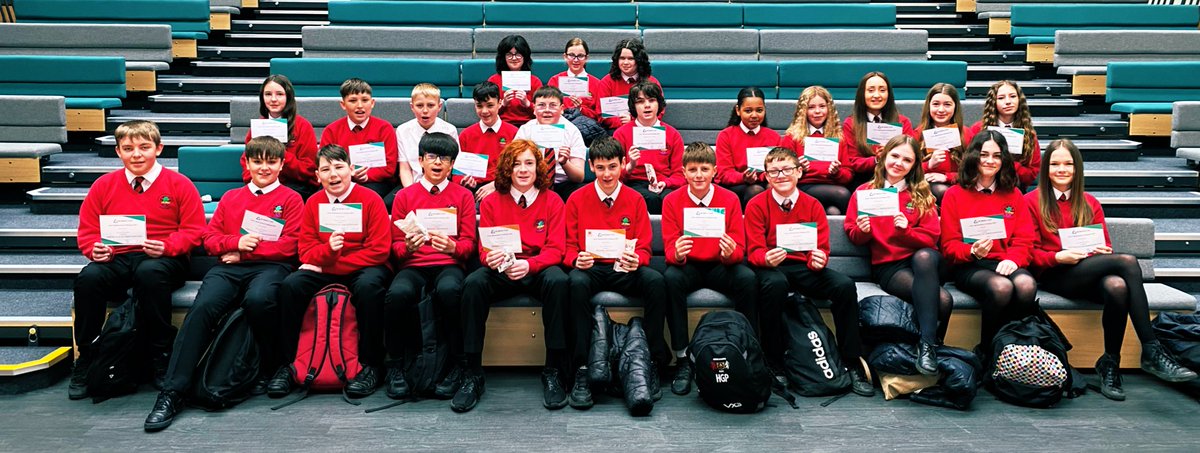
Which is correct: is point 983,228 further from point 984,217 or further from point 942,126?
point 942,126

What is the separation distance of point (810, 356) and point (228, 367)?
220cm

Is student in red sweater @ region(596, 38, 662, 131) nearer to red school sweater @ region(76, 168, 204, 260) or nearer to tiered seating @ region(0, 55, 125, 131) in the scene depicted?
red school sweater @ region(76, 168, 204, 260)

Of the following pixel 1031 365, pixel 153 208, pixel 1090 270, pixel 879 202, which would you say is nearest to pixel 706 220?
pixel 879 202

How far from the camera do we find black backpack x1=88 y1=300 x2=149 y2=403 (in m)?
3.40

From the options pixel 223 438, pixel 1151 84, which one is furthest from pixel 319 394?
pixel 1151 84

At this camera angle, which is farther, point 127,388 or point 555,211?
point 555,211

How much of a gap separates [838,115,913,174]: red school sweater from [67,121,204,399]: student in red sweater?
302 cm

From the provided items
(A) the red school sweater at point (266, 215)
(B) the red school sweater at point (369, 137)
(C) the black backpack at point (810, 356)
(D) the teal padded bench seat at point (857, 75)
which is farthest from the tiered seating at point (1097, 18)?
(A) the red school sweater at point (266, 215)

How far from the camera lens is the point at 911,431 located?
315 centimetres

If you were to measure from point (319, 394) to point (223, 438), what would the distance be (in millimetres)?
502

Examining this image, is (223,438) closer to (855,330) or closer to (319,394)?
(319,394)

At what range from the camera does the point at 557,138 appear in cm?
441

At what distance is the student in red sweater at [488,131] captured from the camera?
15.1ft

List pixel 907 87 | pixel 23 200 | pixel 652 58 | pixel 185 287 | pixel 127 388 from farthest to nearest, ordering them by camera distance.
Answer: pixel 652 58 → pixel 907 87 → pixel 23 200 → pixel 185 287 → pixel 127 388
